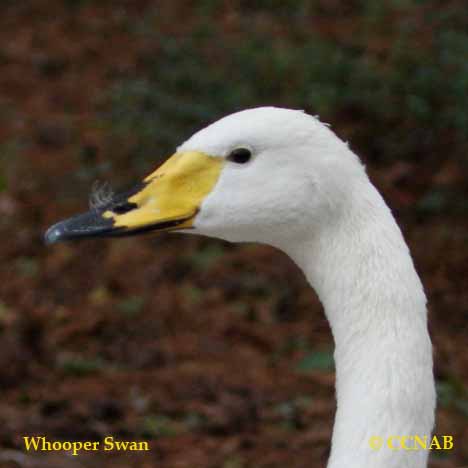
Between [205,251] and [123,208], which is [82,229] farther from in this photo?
[205,251]

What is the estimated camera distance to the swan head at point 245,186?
265 centimetres

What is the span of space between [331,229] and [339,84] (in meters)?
4.44

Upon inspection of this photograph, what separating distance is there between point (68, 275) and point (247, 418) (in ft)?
6.05

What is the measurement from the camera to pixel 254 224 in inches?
110

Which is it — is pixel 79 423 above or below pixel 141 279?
below

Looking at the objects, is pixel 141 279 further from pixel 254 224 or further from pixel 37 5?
pixel 37 5

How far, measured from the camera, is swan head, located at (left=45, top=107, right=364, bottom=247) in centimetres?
265

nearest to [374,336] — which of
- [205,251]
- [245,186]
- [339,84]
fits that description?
[245,186]

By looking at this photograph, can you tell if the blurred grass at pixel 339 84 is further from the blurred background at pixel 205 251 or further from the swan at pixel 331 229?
the swan at pixel 331 229

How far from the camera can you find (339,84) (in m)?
6.97

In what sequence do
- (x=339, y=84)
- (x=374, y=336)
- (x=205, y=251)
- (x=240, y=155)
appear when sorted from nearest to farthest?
(x=374, y=336)
(x=240, y=155)
(x=205, y=251)
(x=339, y=84)

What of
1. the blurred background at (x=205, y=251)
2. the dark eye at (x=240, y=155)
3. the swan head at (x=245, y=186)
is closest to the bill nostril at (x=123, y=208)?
the swan head at (x=245, y=186)

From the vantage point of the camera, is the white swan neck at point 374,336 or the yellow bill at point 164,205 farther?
the yellow bill at point 164,205

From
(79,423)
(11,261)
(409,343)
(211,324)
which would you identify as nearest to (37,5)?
(11,261)
